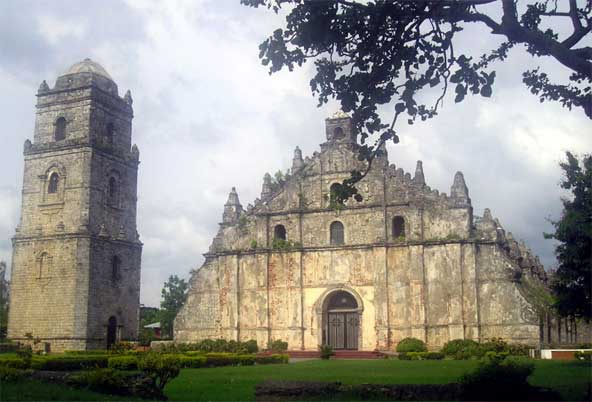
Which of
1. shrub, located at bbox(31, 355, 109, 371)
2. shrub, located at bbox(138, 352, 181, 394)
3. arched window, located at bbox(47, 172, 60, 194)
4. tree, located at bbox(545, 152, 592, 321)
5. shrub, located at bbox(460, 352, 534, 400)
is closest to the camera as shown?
shrub, located at bbox(460, 352, 534, 400)

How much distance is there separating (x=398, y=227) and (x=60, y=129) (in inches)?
816

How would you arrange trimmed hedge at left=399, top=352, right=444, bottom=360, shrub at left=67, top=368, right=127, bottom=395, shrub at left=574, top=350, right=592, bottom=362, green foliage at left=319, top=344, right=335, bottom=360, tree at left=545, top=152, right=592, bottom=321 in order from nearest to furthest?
shrub at left=67, top=368, right=127, bottom=395, tree at left=545, top=152, right=592, bottom=321, shrub at left=574, top=350, right=592, bottom=362, trimmed hedge at left=399, top=352, right=444, bottom=360, green foliage at left=319, top=344, right=335, bottom=360

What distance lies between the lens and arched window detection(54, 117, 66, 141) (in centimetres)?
4503

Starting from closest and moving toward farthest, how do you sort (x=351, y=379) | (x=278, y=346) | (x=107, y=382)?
(x=107, y=382) < (x=351, y=379) < (x=278, y=346)

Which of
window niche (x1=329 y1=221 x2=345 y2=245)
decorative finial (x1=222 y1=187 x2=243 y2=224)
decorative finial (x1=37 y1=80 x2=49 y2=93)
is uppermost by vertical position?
decorative finial (x1=37 y1=80 x2=49 y2=93)

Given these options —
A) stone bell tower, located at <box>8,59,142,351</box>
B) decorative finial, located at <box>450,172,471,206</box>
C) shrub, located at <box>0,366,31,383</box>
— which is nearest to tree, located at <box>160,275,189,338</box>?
stone bell tower, located at <box>8,59,142,351</box>

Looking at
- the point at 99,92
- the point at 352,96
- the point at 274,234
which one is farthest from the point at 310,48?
the point at 99,92

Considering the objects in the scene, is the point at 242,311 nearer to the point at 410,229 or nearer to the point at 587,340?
the point at 410,229

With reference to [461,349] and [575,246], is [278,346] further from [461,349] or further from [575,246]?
[575,246]

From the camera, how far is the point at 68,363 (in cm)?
2928

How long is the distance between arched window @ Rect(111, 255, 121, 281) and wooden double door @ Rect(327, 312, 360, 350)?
12599mm

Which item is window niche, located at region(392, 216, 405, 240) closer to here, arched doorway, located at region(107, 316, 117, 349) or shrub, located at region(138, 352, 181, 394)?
arched doorway, located at region(107, 316, 117, 349)

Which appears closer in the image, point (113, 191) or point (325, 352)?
point (325, 352)

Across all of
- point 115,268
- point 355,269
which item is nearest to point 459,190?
point 355,269
